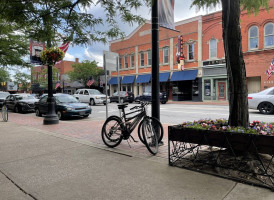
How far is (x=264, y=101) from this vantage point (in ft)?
40.0

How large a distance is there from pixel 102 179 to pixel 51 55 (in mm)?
7373

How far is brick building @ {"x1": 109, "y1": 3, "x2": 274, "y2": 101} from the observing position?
21.6m

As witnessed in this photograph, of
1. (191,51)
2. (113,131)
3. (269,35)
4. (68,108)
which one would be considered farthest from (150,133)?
(191,51)

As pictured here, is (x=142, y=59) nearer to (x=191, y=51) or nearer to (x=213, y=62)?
Result: (x=191, y=51)

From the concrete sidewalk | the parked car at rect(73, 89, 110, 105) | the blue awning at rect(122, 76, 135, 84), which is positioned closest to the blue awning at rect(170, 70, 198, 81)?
the blue awning at rect(122, 76, 135, 84)

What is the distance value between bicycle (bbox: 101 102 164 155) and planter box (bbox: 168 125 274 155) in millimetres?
917

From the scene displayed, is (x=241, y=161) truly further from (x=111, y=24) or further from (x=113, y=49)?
(x=113, y=49)

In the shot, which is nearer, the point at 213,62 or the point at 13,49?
the point at 13,49

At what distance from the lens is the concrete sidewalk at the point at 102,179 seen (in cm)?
314

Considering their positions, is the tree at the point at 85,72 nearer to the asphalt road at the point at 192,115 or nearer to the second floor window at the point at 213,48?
the second floor window at the point at 213,48

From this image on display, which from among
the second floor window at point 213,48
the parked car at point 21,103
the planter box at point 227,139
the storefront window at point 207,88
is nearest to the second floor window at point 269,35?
the second floor window at point 213,48

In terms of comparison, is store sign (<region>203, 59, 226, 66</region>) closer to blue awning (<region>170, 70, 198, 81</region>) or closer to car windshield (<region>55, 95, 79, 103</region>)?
blue awning (<region>170, 70, 198, 81</region>)

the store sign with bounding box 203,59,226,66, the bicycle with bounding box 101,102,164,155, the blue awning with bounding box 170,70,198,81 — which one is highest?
the store sign with bounding box 203,59,226,66

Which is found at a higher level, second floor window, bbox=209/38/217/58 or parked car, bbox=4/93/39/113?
second floor window, bbox=209/38/217/58
